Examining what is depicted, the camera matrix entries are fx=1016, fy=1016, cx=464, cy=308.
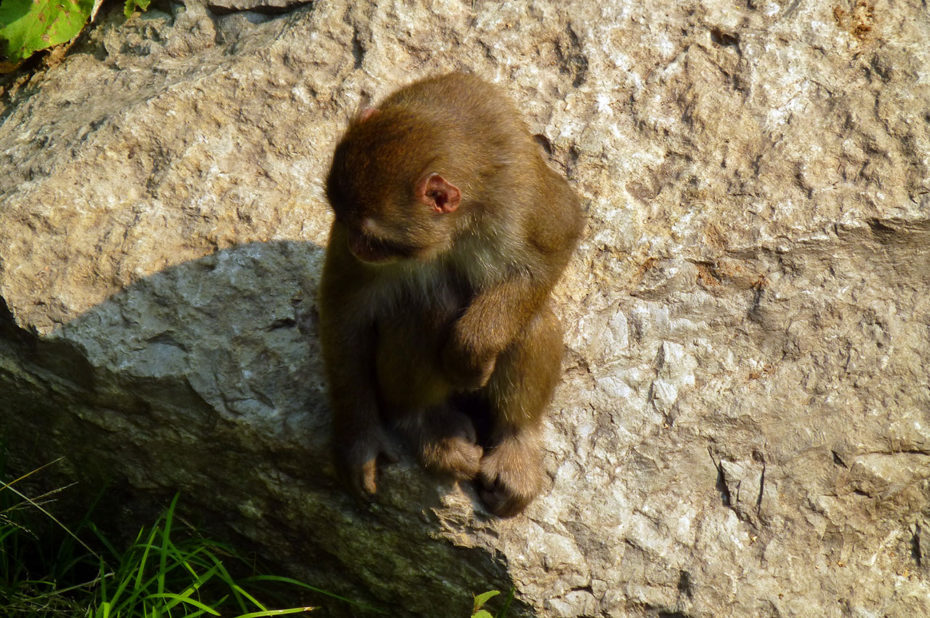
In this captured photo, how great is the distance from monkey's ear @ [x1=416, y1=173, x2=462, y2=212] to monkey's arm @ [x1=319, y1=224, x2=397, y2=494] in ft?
1.84

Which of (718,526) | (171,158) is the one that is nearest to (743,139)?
(718,526)

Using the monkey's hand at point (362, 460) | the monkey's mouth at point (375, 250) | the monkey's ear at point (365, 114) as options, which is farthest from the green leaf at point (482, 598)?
the monkey's ear at point (365, 114)

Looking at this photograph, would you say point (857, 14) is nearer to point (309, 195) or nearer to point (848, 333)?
point (848, 333)

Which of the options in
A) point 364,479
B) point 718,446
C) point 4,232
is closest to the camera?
point 364,479

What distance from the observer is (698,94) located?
5.61 meters

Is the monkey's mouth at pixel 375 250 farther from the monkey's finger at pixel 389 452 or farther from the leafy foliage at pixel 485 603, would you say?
the leafy foliage at pixel 485 603

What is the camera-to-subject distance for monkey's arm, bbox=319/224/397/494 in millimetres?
4418

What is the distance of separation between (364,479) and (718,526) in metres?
1.61

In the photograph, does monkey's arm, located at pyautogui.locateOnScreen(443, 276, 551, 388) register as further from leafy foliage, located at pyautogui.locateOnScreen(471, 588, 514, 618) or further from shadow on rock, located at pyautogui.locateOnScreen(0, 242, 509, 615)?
leafy foliage, located at pyautogui.locateOnScreen(471, 588, 514, 618)

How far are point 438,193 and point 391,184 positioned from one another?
20 cm

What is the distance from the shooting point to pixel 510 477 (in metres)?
4.40

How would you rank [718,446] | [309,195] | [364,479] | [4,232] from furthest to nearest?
1. [309,195]
2. [4,232]
3. [718,446]
4. [364,479]

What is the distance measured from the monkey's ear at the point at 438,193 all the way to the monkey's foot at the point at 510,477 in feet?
3.81

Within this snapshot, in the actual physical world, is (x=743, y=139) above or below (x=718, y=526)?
above
